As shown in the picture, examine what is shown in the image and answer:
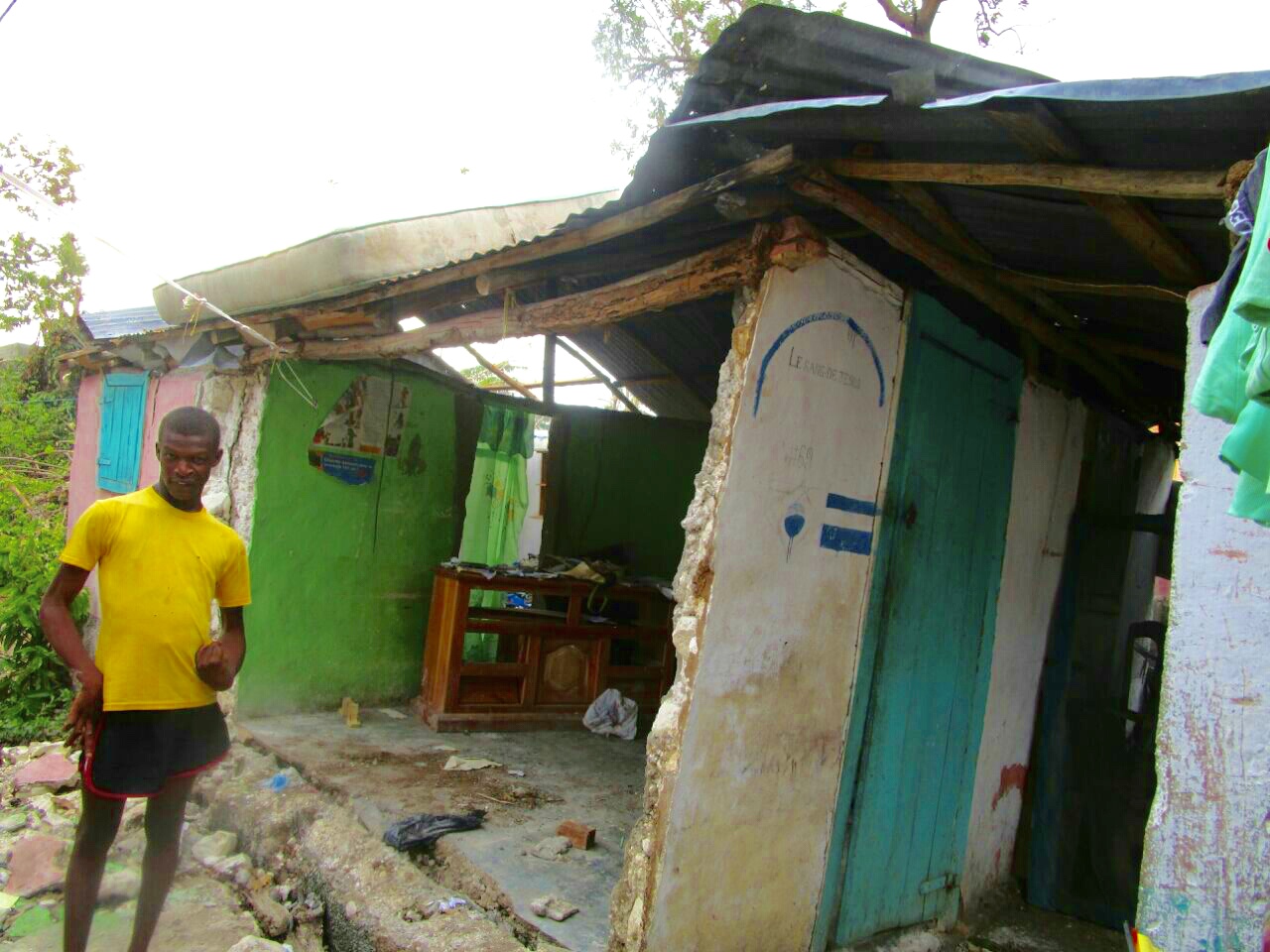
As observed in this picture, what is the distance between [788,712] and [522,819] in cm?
174

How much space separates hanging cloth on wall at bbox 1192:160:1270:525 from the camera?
1447mm

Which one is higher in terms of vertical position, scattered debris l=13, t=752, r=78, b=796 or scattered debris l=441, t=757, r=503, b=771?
Answer: scattered debris l=441, t=757, r=503, b=771

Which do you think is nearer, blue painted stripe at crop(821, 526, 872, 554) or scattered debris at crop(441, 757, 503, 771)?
blue painted stripe at crop(821, 526, 872, 554)

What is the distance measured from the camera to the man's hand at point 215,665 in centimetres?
298

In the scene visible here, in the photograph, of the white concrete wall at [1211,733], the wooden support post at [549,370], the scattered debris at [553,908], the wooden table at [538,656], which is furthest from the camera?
the wooden support post at [549,370]

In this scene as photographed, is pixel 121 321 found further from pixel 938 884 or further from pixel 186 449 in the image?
pixel 938 884

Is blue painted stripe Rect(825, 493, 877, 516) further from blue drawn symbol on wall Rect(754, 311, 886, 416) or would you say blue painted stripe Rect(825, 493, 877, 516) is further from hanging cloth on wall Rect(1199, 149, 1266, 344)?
hanging cloth on wall Rect(1199, 149, 1266, 344)

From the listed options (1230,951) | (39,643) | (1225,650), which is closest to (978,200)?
(1225,650)

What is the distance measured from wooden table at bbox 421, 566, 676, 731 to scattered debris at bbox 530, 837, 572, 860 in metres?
1.99

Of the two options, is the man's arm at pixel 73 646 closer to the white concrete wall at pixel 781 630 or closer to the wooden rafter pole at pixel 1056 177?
the white concrete wall at pixel 781 630

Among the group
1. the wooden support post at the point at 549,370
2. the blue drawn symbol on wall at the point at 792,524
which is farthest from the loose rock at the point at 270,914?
the wooden support post at the point at 549,370

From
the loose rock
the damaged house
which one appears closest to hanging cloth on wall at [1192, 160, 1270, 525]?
the damaged house

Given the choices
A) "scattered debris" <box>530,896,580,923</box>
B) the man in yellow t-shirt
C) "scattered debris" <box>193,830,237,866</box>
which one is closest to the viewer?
the man in yellow t-shirt

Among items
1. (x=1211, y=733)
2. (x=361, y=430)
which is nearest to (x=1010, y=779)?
(x=1211, y=733)
